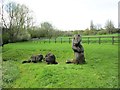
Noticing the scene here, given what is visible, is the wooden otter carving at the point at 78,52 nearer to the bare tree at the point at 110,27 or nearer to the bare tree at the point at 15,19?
the bare tree at the point at 15,19

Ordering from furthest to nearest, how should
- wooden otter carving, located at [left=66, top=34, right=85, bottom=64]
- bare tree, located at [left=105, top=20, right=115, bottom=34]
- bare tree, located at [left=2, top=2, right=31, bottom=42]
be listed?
bare tree, located at [left=105, top=20, right=115, bottom=34]
bare tree, located at [left=2, top=2, right=31, bottom=42]
wooden otter carving, located at [left=66, top=34, right=85, bottom=64]

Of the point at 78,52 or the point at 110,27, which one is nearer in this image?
the point at 78,52

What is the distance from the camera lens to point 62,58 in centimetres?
1892

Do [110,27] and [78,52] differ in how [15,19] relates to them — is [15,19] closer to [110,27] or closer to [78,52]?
[110,27]

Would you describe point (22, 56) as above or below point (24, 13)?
below

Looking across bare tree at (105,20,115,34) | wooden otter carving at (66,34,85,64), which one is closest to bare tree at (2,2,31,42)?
bare tree at (105,20,115,34)

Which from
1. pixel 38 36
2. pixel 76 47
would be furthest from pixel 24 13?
pixel 76 47

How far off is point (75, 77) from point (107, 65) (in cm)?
299

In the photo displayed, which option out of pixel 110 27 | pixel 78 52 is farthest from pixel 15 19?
pixel 78 52

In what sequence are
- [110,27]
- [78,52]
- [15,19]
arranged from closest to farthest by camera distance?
[78,52], [15,19], [110,27]

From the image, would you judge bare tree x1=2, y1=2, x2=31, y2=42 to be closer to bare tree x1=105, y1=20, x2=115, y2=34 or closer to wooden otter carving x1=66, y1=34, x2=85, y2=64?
bare tree x1=105, y1=20, x2=115, y2=34

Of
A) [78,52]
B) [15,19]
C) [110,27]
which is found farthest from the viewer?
[110,27]

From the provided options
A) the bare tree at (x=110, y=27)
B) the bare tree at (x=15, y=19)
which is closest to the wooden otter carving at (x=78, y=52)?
the bare tree at (x=15, y=19)

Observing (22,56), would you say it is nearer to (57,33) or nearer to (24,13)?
(24,13)
